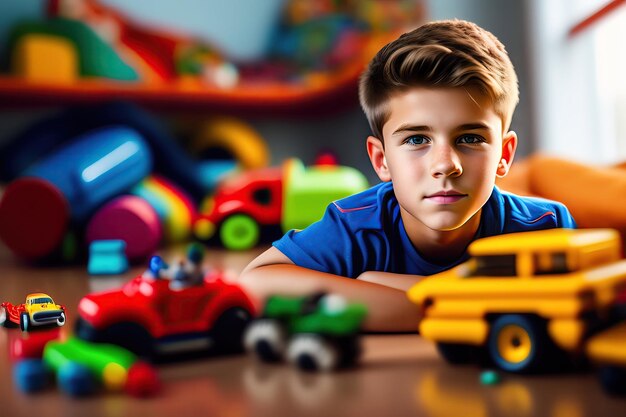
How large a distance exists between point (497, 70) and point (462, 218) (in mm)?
88

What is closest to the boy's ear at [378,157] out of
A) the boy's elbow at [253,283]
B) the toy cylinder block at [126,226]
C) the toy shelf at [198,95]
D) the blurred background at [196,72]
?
the boy's elbow at [253,283]

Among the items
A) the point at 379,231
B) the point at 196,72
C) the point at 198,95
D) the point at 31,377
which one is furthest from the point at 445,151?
the point at 196,72

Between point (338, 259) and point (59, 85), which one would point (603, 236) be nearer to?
point (338, 259)

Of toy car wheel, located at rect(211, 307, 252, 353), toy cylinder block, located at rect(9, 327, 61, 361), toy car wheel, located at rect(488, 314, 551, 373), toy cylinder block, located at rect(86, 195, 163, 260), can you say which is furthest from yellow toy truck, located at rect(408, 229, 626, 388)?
toy cylinder block, located at rect(86, 195, 163, 260)

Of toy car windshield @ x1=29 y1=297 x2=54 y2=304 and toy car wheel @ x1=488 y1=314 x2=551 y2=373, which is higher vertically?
toy car windshield @ x1=29 y1=297 x2=54 y2=304

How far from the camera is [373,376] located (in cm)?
32

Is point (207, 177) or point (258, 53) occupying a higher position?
point (258, 53)

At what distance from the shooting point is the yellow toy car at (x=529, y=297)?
0.97 feet

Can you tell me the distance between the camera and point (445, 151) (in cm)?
36

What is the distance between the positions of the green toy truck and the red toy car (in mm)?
267

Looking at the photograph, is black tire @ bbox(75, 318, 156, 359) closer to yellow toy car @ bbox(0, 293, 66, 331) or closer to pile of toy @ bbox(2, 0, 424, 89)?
yellow toy car @ bbox(0, 293, 66, 331)

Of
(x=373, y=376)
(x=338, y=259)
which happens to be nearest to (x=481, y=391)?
(x=373, y=376)

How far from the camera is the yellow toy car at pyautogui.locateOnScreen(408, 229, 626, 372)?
30 cm

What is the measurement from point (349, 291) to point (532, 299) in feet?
0.40
